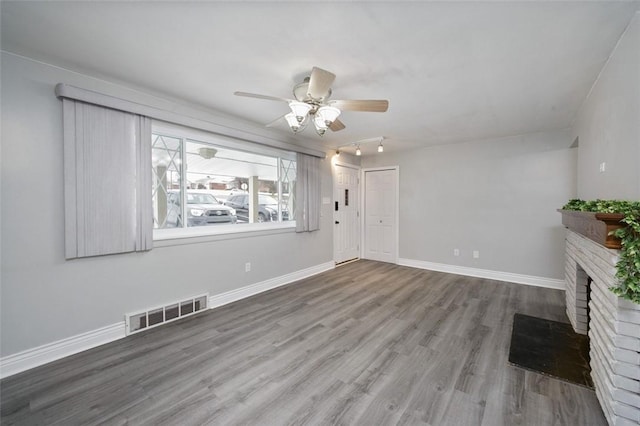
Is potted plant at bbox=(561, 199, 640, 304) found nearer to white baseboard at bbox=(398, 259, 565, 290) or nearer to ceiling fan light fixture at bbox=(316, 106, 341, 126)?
ceiling fan light fixture at bbox=(316, 106, 341, 126)

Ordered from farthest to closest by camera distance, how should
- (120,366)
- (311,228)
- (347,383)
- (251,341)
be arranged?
(311,228) < (251,341) < (120,366) < (347,383)

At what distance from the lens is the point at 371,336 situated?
259cm

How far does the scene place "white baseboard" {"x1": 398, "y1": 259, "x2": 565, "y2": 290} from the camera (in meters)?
4.04

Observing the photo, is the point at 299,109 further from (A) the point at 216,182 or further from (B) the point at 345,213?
(B) the point at 345,213

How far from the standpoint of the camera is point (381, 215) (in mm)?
5832

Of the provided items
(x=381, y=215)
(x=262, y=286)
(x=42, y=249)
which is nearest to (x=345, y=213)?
(x=381, y=215)

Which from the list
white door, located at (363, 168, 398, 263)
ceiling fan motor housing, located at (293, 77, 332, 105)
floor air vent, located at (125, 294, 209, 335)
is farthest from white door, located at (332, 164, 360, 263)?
ceiling fan motor housing, located at (293, 77, 332, 105)

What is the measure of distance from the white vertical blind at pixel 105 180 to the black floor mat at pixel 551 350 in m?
3.69

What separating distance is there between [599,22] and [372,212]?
14.8ft

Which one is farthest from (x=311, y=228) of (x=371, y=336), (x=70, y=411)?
(x=70, y=411)

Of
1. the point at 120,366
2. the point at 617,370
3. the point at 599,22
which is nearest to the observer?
the point at 617,370

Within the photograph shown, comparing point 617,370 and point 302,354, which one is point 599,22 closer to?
point 617,370

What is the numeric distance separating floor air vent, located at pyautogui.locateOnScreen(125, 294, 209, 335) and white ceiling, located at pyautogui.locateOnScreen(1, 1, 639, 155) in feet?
7.49

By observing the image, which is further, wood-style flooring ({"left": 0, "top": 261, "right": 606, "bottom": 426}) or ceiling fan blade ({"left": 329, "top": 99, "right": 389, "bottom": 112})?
ceiling fan blade ({"left": 329, "top": 99, "right": 389, "bottom": 112})
